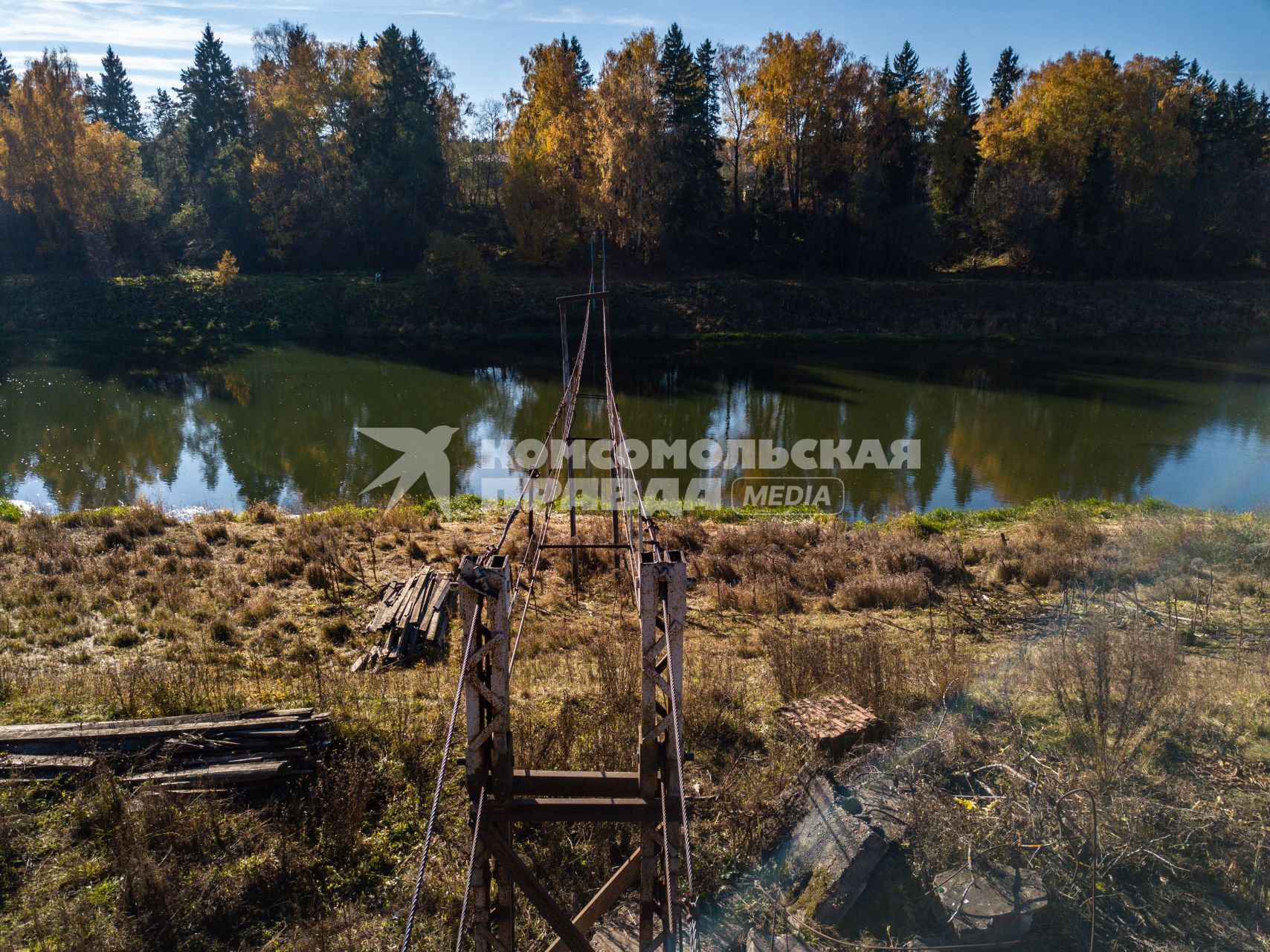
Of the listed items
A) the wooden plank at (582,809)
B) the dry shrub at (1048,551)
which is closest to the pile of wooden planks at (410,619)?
the wooden plank at (582,809)

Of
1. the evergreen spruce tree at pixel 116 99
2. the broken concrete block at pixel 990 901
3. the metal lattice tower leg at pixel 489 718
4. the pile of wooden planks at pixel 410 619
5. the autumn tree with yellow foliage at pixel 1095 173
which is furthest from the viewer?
the evergreen spruce tree at pixel 116 99

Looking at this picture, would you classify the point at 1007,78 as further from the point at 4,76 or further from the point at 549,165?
the point at 4,76

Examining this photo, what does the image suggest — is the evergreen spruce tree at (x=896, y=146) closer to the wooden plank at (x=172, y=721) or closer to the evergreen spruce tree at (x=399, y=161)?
the evergreen spruce tree at (x=399, y=161)

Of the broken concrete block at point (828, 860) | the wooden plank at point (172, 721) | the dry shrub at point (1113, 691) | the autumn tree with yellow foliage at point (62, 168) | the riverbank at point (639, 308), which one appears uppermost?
the autumn tree with yellow foliage at point (62, 168)

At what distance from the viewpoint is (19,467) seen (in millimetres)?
18344

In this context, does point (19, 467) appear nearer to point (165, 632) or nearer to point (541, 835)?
point (165, 632)

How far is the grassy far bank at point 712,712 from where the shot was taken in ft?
14.3

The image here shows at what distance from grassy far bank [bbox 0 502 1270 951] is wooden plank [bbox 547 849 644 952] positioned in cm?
55

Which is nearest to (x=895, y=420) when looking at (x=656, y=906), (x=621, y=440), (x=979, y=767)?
(x=621, y=440)

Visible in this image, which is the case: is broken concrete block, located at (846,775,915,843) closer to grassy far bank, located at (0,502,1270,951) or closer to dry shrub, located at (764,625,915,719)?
grassy far bank, located at (0,502,1270,951)

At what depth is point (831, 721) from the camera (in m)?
5.89

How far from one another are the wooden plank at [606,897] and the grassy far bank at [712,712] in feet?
1.80

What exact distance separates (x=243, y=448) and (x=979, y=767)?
65.8 feet

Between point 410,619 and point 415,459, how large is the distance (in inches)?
464
